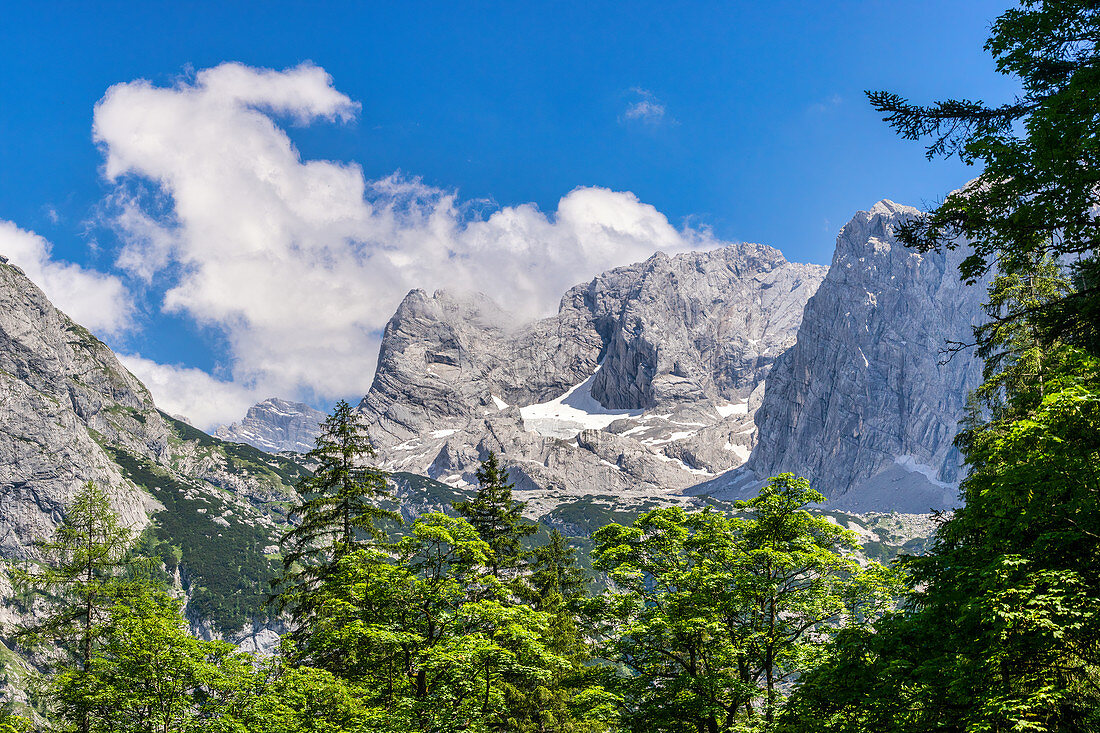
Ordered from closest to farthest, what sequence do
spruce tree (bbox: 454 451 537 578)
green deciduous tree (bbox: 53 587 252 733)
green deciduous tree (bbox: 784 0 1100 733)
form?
green deciduous tree (bbox: 784 0 1100 733)
green deciduous tree (bbox: 53 587 252 733)
spruce tree (bbox: 454 451 537 578)

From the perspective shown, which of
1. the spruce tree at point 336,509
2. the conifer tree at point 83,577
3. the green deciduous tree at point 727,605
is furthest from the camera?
the spruce tree at point 336,509

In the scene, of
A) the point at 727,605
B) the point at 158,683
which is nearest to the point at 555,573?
the point at 727,605

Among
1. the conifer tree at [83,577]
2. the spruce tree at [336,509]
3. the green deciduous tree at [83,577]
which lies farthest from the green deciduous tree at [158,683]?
the spruce tree at [336,509]

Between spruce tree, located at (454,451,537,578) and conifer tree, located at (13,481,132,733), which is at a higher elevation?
spruce tree, located at (454,451,537,578)

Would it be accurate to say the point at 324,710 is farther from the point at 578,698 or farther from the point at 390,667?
the point at 578,698

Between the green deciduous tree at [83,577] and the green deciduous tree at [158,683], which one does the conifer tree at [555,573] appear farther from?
the green deciduous tree at [158,683]

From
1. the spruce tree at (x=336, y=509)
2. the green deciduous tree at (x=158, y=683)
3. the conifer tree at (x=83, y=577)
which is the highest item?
the spruce tree at (x=336, y=509)

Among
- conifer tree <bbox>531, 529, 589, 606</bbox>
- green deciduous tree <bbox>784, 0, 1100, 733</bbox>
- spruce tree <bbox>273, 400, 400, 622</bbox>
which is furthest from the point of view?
conifer tree <bbox>531, 529, 589, 606</bbox>

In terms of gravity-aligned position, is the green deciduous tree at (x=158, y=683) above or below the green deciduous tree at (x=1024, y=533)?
below

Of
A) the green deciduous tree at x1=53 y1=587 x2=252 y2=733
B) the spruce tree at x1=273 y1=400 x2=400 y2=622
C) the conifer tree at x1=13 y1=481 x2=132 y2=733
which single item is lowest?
the green deciduous tree at x1=53 y1=587 x2=252 y2=733

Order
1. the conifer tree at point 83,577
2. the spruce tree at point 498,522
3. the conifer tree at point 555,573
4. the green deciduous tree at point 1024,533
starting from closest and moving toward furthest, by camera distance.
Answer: the green deciduous tree at point 1024,533, the conifer tree at point 83,577, the spruce tree at point 498,522, the conifer tree at point 555,573

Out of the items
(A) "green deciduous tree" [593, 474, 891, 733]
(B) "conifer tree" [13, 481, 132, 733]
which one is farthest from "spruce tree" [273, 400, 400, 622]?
(A) "green deciduous tree" [593, 474, 891, 733]

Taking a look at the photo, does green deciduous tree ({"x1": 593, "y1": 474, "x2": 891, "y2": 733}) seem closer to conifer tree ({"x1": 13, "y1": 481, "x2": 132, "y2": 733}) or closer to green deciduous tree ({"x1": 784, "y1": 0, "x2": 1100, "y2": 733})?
green deciduous tree ({"x1": 784, "y1": 0, "x2": 1100, "y2": 733})

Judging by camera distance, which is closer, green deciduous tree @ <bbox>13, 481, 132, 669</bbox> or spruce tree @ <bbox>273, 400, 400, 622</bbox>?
green deciduous tree @ <bbox>13, 481, 132, 669</bbox>
